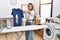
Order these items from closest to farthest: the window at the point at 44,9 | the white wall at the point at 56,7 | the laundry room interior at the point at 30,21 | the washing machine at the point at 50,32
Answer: the laundry room interior at the point at 30,21 < the washing machine at the point at 50,32 < the white wall at the point at 56,7 < the window at the point at 44,9

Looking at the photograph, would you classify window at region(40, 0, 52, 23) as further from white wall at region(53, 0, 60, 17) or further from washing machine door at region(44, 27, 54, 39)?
washing machine door at region(44, 27, 54, 39)

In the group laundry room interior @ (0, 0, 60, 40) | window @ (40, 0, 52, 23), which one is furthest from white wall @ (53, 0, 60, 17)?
window @ (40, 0, 52, 23)

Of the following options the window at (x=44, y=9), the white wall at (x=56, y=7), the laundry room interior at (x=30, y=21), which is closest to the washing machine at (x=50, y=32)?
the laundry room interior at (x=30, y=21)

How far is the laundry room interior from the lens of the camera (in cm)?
271

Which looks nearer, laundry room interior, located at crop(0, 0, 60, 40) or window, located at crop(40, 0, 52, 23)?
laundry room interior, located at crop(0, 0, 60, 40)

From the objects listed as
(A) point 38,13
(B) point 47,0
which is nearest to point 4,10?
(A) point 38,13

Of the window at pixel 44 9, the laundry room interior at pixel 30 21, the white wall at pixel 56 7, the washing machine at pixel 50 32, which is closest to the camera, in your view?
the laundry room interior at pixel 30 21

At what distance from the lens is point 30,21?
3.54 meters

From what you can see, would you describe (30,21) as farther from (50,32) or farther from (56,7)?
(56,7)

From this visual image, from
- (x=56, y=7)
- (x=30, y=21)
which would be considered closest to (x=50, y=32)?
(x=30, y=21)

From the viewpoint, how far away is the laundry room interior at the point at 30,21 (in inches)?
107

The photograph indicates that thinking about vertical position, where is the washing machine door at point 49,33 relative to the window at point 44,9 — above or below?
below

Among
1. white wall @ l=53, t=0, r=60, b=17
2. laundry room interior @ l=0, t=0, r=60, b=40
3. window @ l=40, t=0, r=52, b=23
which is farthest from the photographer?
window @ l=40, t=0, r=52, b=23

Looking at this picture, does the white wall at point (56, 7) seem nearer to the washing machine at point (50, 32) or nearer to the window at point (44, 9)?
the window at point (44, 9)
